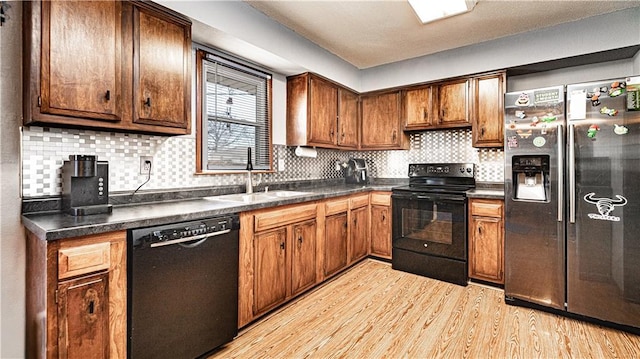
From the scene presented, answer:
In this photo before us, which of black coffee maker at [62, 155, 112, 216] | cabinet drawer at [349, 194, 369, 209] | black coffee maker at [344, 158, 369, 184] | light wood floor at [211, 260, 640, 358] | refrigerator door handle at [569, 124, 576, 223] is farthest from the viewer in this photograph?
black coffee maker at [344, 158, 369, 184]

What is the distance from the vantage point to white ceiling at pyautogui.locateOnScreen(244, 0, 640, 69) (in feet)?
8.21

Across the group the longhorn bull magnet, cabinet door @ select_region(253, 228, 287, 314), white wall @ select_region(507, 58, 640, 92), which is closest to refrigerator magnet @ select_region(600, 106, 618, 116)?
the longhorn bull magnet

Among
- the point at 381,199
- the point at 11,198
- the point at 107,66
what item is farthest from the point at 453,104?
the point at 11,198

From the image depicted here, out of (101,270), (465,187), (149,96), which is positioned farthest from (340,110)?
(101,270)

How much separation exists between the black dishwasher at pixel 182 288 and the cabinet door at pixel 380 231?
215 centimetres

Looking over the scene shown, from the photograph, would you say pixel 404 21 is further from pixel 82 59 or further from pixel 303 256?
pixel 82 59

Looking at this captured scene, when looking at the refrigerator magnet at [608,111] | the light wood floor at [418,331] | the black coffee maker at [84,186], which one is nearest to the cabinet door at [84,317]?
the black coffee maker at [84,186]

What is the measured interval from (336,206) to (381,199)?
32.2 inches

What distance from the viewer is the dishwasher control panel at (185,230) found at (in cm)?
152

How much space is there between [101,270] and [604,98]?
11.1 feet

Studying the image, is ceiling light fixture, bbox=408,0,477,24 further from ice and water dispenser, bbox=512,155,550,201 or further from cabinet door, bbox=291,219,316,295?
cabinet door, bbox=291,219,316,295

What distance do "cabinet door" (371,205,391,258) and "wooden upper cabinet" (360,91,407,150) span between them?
2.90ft

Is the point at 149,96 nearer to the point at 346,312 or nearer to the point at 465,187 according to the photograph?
the point at 346,312

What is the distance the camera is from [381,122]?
4070mm
